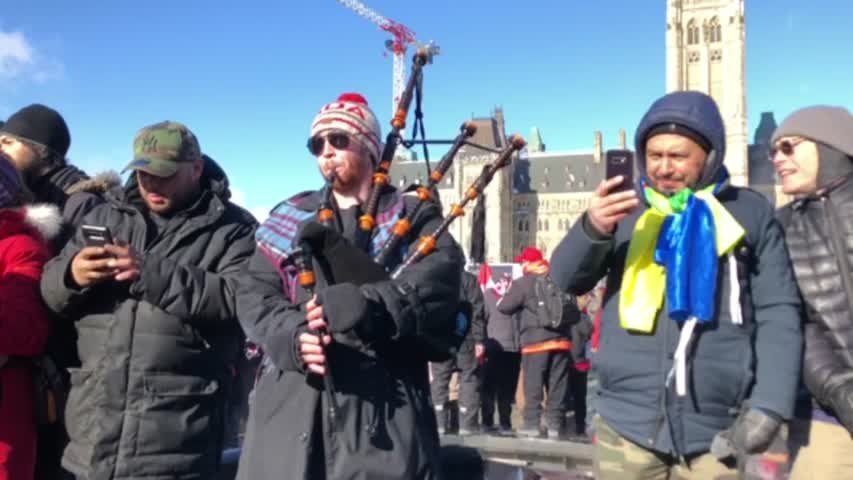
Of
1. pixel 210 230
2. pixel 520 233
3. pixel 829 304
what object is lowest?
pixel 829 304

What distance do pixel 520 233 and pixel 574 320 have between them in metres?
81.0

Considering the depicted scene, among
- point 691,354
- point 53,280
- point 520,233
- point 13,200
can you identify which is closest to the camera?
point 691,354

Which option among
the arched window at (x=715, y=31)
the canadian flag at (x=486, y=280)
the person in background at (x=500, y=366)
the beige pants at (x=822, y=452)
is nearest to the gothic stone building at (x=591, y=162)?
the arched window at (x=715, y=31)

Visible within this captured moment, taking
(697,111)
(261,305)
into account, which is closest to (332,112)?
(261,305)

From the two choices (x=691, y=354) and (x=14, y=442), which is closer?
(x=691, y=354)

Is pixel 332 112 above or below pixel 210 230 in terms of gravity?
above

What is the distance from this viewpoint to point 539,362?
8.74 metres

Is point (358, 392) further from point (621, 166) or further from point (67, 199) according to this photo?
point (67, 199)

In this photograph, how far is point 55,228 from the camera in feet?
11.6

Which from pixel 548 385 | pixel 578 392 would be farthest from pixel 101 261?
pixel 578 392

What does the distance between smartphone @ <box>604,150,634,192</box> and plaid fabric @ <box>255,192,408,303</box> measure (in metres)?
0.81

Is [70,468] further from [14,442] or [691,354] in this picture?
[691,354]

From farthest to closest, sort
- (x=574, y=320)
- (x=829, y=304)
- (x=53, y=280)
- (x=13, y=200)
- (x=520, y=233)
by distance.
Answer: (x=520, y=233) → (x=574, y=320) → (x=13, y=200) → (x=53, y=280) → (x=829, y=304)

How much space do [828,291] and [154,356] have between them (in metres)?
2.76
